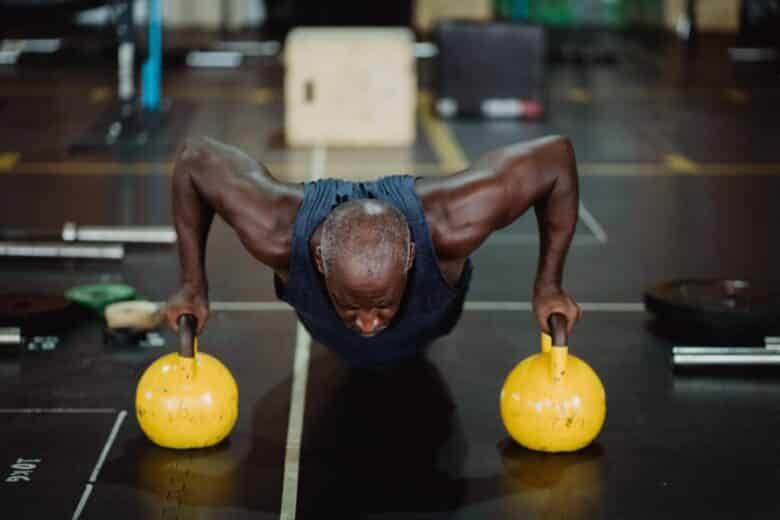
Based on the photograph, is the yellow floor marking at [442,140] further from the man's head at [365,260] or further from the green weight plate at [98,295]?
the man's head at [365,260]

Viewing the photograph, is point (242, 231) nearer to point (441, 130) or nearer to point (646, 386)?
point (646, 386)

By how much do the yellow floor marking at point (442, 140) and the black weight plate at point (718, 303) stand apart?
367 cm

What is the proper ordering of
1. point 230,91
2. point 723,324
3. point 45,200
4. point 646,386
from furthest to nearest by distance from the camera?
point 230,91 < point 45,200 < point 723,324 < point 646,386

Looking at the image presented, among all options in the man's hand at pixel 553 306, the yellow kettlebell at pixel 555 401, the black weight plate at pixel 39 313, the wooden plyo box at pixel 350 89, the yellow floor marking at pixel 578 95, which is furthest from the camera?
the yellow floor marking at pixel 578 95

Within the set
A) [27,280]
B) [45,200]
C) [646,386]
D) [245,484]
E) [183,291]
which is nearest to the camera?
[245,484]

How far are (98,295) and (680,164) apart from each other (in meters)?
5.32

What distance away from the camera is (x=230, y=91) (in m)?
13.8

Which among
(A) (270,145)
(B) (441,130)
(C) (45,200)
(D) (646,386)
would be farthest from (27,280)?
(B) (441,130)

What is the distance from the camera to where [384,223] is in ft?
14.5

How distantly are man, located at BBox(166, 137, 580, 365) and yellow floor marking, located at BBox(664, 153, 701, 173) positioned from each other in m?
5.45

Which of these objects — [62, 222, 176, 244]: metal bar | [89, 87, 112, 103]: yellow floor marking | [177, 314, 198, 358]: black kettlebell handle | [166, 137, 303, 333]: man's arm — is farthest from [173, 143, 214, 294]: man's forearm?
[89, 87, 112, 103]: yellow floor marking

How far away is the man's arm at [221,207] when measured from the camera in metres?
4.85

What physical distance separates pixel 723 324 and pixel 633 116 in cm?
680

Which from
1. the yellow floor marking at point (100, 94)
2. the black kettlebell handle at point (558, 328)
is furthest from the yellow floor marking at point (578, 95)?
the black kettlebell handle at point (558, 328)
